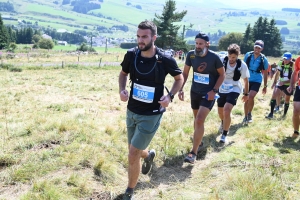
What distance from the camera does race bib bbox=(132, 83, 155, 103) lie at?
155 inches

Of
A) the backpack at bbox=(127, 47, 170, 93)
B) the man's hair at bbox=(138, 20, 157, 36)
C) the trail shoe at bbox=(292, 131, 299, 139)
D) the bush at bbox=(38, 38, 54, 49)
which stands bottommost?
the bush at bbox=(38, 38, 54, 49)

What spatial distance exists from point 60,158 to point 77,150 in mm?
407

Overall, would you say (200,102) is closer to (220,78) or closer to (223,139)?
(220,78)

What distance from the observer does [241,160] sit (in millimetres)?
5273

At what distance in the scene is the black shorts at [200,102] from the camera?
5.50 meters

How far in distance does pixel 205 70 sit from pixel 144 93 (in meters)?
1.95

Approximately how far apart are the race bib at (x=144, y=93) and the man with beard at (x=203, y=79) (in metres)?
1.75

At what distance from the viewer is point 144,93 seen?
3.94 meters

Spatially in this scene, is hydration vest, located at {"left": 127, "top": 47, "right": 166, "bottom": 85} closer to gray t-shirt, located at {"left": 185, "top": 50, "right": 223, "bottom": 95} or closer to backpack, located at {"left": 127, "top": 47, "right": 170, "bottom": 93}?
backpack, located at {"left": 127, "top": 47, "right": 170, "bottom": 93}

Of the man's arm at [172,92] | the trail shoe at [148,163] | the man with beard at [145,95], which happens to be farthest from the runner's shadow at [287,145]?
the man with beard at [145,95]

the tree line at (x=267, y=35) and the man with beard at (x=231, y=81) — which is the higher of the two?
the tree line at (x=267, y=35)

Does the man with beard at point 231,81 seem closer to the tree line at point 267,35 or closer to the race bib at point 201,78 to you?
the race bib at point 201,78

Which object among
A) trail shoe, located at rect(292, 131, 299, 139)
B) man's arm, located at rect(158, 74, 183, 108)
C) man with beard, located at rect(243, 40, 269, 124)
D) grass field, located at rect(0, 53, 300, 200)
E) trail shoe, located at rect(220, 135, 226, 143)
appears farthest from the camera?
man with beard, located at rect(243, 40, 269, 124)

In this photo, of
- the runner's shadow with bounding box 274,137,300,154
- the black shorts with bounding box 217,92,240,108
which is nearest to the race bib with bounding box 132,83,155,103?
the black shorts with bounding box 217,92,240,108
